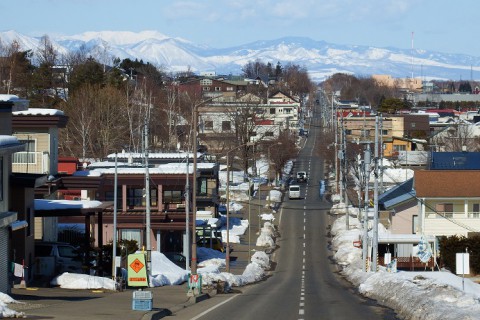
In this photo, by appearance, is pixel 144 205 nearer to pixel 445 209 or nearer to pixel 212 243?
pixel 212 243

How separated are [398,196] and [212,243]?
1280 cm

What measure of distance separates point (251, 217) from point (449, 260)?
28080mm

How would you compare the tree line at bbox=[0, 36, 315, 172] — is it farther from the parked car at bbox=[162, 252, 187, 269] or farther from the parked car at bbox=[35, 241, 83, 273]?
the parked car at bbox=[35, 241, 83, 273]

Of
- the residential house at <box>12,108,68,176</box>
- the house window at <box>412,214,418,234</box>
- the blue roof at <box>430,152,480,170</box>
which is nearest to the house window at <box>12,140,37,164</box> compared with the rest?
the residential house at <box>12,108,68,176</box>

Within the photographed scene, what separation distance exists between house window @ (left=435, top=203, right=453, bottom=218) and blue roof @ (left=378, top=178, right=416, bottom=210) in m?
1.78

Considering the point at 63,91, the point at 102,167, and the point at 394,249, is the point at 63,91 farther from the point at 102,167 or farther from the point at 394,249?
the point at 394,249

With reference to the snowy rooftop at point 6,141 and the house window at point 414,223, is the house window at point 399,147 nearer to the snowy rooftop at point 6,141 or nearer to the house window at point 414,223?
the house window at point 414,223

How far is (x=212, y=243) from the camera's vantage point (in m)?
65.8

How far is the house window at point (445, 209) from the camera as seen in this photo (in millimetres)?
64000

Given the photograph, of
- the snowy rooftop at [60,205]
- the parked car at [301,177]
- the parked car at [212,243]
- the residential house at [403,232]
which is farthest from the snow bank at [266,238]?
the parked car at [301,177]

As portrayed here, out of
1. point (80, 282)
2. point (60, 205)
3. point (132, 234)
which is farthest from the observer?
point (132, 234)

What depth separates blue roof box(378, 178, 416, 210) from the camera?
65.9 m

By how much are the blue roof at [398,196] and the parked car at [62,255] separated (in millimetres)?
29450

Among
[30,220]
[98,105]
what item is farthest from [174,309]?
[98,105]
